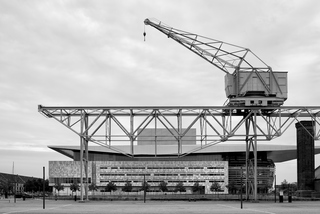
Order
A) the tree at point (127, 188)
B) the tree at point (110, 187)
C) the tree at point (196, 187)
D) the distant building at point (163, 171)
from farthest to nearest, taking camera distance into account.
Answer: the distant building at point (163, 171) < the tree at point (196, 187) < the tree at point (110, 187) < the tree at point (127, 188)

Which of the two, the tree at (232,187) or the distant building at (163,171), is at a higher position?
the distant building at (163,171)

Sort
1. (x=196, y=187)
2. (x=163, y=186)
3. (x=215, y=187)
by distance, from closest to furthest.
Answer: (x=163, y=186), (x=196, y=187), (x=215, y=187)

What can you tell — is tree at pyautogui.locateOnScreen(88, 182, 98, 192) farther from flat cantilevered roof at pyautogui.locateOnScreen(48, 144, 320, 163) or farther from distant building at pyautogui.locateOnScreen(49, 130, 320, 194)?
flat cantilevered roof at pyautogui.locateOnScreen(48, 144, 320, 163)

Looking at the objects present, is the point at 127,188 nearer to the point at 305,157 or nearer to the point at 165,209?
the point at 305,157

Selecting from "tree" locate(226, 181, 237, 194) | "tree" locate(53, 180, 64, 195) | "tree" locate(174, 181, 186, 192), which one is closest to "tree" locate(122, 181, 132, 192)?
"tree" locate(174, 181, 186, 192)

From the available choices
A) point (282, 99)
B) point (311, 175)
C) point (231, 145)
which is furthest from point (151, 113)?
point (231, 145)

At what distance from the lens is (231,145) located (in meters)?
169

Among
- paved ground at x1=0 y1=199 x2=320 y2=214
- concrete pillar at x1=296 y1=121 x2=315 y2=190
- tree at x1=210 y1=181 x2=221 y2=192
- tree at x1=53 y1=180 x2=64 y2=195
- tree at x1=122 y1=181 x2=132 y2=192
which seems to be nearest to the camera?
paved ground at x1=0 y1=199 x2=320 y2=214

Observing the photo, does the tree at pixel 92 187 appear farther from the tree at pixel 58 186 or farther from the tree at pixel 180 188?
the tree at pixel 180 188

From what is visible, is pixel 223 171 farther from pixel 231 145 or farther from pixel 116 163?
pixel 116 163

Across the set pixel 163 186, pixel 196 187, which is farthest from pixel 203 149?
pixel 163 186

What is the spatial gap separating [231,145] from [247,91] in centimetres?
11480

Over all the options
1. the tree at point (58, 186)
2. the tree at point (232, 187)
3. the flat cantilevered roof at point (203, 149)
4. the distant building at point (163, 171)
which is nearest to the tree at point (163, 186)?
the distant building at point (163, 171)

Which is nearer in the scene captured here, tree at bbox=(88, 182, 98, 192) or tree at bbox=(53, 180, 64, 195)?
tree at bbox=(88, 182, 98, 192)
